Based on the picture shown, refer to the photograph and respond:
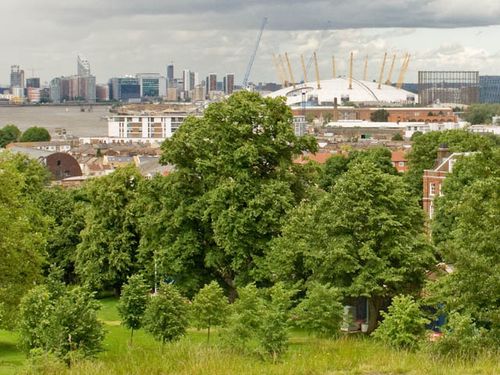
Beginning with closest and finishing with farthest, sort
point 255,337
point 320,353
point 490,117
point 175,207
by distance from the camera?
point 320,353 → point 255,337 → point 175,207 → point 490,117

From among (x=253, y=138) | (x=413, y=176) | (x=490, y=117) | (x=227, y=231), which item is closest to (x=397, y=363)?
(x=227, y=231)

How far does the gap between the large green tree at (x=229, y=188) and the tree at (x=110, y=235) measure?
4345 millimetres

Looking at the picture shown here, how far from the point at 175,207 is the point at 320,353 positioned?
13502 mm

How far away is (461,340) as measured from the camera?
1464 centimetres

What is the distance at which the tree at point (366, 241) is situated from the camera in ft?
70.6

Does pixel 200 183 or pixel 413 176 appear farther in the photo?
pixel 413 176

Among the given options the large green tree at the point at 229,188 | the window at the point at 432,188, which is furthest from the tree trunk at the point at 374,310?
the window at the point at 432,188

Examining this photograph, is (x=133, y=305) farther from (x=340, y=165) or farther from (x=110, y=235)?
(x=340, y=165)

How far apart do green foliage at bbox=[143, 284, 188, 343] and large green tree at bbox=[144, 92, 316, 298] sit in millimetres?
4522

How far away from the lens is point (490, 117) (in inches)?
6491

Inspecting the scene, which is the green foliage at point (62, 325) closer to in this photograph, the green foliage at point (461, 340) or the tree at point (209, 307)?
the tree at point (209, 307)

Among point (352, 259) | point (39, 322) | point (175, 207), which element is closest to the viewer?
point (39, 322)

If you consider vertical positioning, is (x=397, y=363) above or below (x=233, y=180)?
below

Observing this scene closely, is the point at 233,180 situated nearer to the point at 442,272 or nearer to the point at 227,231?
the point at 227,231
